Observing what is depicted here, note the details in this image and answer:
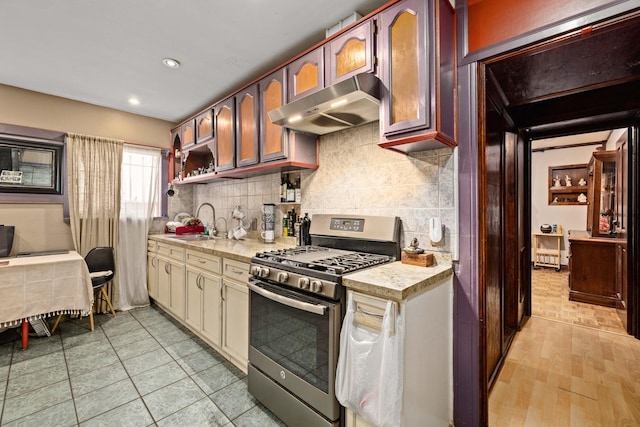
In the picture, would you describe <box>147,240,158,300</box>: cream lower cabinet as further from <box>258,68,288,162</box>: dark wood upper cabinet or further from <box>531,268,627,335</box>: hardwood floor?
<box>531,268,627,335</box>: hardwood floor

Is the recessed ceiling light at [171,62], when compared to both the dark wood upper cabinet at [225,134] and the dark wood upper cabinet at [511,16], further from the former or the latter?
the dark wood upper cabinet at [511,16]

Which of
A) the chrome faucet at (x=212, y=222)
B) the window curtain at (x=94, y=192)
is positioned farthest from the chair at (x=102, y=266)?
the chrome faucet at (x=212, y=222)

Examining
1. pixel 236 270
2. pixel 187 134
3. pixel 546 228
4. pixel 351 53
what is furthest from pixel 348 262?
pixel 546 228

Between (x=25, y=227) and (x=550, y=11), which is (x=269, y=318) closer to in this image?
(x=550, y=11)

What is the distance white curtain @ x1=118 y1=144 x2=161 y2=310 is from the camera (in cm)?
346

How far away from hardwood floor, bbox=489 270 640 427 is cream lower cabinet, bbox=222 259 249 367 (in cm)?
164

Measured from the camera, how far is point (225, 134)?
2.88m

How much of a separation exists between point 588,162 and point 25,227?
838 cm

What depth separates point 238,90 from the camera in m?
2.69

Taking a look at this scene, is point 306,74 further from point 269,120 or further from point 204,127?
point 204,127

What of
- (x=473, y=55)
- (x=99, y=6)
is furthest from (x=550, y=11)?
(x=99, y=6)

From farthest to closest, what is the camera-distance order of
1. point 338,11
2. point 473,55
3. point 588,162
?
point 588,162
point 338,11
point 473,55

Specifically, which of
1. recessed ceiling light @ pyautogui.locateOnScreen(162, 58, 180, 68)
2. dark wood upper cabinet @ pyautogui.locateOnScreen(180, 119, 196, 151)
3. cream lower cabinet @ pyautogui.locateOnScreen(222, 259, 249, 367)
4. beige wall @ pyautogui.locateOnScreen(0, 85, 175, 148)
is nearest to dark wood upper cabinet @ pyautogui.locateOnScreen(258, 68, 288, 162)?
recessed ceiling light @ pyautogui.locateOnScreen(162, 58, 180, 68)

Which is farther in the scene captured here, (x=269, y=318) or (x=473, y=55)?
(x=269, y=318)
